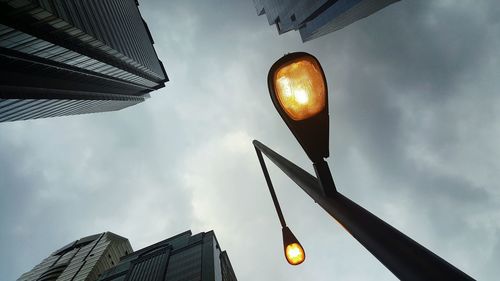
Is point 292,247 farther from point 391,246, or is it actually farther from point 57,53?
point 57,53

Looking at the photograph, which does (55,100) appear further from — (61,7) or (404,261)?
(404,261)

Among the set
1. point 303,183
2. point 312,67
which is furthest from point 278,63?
point 303,183

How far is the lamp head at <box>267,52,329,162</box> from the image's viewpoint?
2215mm

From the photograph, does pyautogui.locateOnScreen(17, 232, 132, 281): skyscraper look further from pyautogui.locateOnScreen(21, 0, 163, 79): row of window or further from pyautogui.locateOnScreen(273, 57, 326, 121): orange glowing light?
pyautogui.locateOnScreen(273, 57, 326, 121): orange glowing light

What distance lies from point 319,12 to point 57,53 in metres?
47.5

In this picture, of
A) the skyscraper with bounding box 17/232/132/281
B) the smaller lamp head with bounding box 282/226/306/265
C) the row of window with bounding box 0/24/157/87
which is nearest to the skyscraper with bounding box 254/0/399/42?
the row of window with bounding box 0/24/157/87

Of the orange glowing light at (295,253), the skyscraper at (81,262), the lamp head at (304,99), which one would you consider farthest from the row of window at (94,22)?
the skyscraper at (81,262)

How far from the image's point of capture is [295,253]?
202 inches

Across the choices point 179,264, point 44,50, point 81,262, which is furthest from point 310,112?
point 81,262

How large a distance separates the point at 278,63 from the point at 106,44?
1803 inches

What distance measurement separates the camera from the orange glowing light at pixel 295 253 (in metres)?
5.10

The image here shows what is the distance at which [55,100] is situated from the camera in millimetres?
44969

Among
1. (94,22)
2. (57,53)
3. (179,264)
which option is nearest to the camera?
(57,53)

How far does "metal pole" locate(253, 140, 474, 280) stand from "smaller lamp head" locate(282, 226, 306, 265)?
316cm
